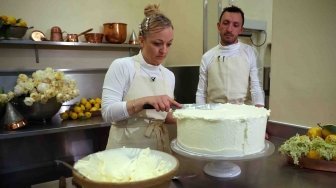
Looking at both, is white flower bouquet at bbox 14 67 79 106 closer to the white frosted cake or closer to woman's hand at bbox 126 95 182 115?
woman's hand at bbox 126 95 182 115

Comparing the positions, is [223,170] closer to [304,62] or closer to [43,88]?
[304,62]

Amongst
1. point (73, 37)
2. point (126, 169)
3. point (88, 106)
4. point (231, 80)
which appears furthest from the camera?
point (73, 37)

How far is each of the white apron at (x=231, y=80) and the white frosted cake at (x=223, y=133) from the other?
924 millimetres

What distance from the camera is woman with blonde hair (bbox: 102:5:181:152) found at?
1.23m

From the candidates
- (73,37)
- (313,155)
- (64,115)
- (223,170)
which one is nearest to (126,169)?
(223,170)

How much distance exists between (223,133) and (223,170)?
0.19 m

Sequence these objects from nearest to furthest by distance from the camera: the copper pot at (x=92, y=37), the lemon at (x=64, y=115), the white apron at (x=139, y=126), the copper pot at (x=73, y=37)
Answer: the white apron at (x=139, y=126) → the lemon at (x=64, y=115) → the copper pot at (x=73, y=37) → the copper pot at (x=92, y=37)

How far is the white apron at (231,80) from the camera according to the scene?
6.34 feet

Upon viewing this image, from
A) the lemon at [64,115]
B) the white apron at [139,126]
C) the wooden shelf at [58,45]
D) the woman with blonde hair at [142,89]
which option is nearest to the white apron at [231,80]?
the woman with blonde hair at [142,89]

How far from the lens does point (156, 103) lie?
3.59 ft

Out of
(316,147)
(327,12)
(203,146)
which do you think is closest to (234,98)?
(327,12)

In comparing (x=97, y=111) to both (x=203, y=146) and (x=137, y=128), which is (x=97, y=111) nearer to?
(x=137, y=128)

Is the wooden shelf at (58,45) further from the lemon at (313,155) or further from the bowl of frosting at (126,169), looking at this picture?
the lemon at (313,155)

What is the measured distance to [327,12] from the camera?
4.91 ft
